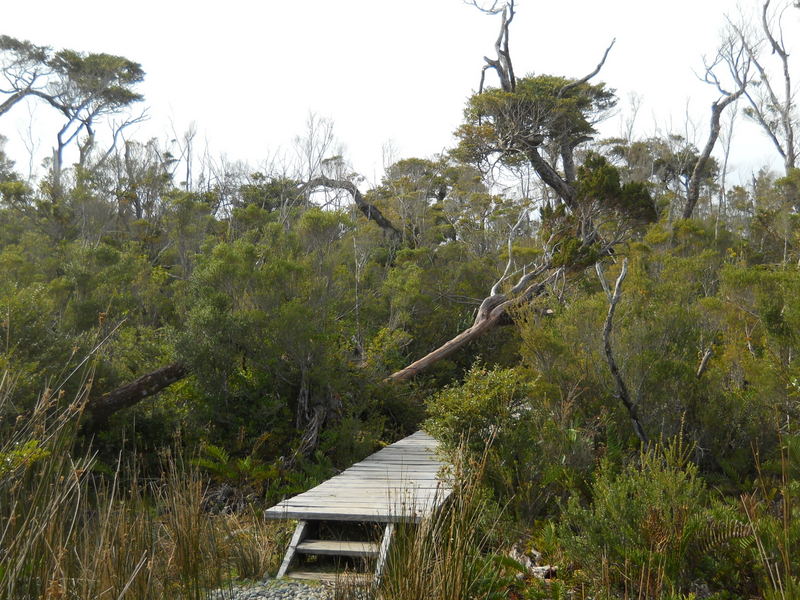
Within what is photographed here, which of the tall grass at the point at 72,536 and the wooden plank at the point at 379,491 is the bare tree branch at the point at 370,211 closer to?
the wooden plank at the point at 379,491

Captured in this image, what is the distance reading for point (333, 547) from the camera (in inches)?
187

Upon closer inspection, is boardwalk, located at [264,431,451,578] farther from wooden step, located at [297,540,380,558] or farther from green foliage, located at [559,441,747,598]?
green foliage, located at [559,441,747,598]

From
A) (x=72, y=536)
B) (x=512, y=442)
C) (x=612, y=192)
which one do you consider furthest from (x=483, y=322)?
(x=72, y=536)

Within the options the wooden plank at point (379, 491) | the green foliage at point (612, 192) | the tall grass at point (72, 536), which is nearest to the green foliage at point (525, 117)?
the green foliage at point (612, 192)

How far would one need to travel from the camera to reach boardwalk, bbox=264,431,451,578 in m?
4.50

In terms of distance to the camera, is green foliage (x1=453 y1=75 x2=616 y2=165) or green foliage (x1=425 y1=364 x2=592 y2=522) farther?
green foliage (x1=453 y1=75 x2=616 y2=165)

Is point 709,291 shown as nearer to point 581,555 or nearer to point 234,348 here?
point 234,348

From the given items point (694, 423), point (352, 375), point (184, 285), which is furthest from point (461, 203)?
point (694, 423)

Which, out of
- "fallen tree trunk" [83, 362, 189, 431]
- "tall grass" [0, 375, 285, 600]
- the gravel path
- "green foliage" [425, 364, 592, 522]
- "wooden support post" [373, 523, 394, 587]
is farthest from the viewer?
"fallen tree trunk" [83, 362, 189, 431]

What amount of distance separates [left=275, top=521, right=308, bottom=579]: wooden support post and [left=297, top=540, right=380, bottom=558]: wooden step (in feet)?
0.12

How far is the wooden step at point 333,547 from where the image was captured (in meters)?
4.64

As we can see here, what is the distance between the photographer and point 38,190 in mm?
18453

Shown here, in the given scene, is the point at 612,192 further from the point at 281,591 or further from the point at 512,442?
the point at 281,591

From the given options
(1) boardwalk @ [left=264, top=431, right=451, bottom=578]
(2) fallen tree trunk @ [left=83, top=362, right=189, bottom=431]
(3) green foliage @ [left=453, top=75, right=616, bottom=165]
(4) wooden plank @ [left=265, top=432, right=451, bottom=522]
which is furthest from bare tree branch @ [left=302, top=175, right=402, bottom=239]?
(1) boardwalk @ [left=264, top=431, right=451, bottom=578]
